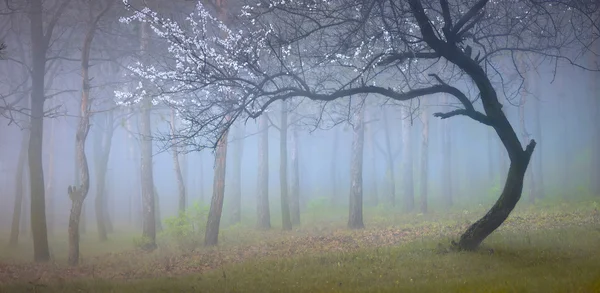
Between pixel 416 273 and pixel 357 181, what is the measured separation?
39.3 ft

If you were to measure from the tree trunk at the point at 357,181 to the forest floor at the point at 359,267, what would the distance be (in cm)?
296

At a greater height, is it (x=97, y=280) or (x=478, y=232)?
(x=478, y=232)

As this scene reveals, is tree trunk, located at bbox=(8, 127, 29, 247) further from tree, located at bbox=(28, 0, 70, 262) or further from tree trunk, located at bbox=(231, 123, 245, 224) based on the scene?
tree trunk, located at bbox=(231, 123, 245, 224)

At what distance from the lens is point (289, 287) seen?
8.58 m

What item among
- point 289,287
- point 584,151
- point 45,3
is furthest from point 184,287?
point 584,151

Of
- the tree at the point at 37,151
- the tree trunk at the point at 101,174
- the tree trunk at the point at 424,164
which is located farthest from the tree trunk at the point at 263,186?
the tree at the point at 37,151

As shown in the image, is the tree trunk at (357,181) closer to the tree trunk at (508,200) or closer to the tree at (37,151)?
the tree trunk at (508,200)

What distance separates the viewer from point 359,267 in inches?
397

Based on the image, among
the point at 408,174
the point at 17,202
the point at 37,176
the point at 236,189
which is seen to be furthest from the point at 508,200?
the point at 17,202

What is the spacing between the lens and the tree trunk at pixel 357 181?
20469mm

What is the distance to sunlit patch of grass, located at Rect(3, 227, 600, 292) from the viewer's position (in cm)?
771

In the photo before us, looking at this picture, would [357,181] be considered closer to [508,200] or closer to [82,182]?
[508,200]

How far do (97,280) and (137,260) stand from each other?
16.9 ft

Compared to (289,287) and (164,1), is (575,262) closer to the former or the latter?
(289,287)
